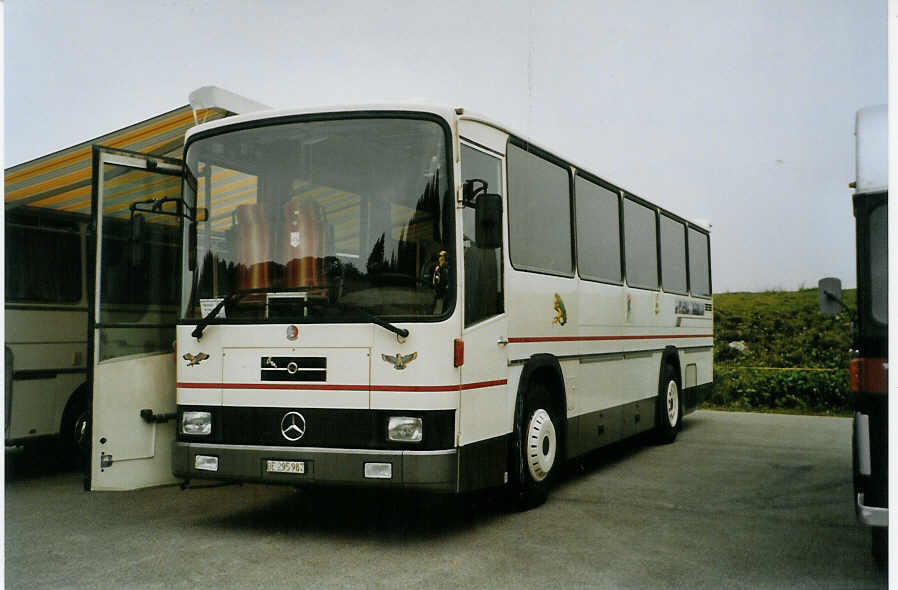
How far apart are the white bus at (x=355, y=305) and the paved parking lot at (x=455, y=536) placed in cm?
52

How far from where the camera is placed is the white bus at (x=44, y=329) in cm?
910

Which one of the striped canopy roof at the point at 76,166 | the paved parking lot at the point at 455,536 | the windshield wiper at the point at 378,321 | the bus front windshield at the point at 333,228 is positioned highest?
the striped canopy roof at the point at 76,166

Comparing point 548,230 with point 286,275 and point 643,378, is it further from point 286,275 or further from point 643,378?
point 643,378

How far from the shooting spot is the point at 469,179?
690 cm

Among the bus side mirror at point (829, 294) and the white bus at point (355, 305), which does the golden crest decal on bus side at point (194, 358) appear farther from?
the bus side mirror at point (829, 294)

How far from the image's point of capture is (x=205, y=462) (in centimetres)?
686

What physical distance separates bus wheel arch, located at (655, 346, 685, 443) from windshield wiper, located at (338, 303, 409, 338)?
6.31m

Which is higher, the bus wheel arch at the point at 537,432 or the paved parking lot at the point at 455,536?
the bus wheel arch at the point at 537,432

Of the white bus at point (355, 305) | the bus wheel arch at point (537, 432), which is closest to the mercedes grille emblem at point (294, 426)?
the white bus at point (355, 305)

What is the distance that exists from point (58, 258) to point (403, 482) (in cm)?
511

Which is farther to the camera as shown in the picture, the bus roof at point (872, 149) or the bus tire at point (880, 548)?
the bus tire at point (880, 548)

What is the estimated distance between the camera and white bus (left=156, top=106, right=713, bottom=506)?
6461 mm

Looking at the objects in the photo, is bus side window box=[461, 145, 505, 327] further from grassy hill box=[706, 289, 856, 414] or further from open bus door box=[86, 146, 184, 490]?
grassy hill box=[706, 289, 856, 414]

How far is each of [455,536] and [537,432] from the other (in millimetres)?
1198
